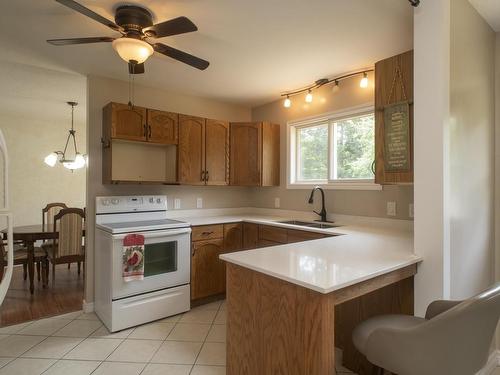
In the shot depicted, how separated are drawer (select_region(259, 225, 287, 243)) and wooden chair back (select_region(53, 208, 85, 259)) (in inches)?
83.0

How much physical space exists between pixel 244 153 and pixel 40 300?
9.29ft

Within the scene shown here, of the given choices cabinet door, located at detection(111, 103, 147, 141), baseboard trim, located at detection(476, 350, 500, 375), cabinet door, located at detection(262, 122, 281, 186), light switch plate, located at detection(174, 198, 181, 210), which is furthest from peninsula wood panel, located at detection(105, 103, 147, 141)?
baseboard trim, located at detection(476, 350, 500, 375)

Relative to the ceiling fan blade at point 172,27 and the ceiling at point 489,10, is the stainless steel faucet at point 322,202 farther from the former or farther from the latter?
the ceiling fan blade at point 172,27

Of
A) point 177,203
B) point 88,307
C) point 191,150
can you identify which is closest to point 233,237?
point 177,203

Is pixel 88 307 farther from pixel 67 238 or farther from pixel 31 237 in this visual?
pixel 31 237

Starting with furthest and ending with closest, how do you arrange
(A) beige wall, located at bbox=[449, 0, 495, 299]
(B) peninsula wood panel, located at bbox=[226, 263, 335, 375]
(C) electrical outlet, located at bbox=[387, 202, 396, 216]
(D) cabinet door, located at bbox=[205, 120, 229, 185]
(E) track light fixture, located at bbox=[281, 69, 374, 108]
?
(D) cabinet door, located at bbox=[205, 120, 229, 185] < (E) track light fixture, located at bbox=[281, 69, 374, 108] < (C) electrical outlet, located at bbox=[387, 202, 396, 216] < (A) beige wall, located at bbox=[449, 0, 495, 299] < (B) peninsula wood panel, located at bbox=[226, 263, 335, 375]

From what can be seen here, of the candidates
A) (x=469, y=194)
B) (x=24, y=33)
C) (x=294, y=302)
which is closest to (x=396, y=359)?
(x=294, y=302)

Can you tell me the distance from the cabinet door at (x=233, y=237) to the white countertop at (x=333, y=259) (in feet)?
4.38

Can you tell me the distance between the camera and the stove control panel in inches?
115

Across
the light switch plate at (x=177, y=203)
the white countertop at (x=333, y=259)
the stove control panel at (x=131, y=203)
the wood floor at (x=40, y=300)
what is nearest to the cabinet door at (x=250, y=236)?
the light switch plate at (x=177, y=203)

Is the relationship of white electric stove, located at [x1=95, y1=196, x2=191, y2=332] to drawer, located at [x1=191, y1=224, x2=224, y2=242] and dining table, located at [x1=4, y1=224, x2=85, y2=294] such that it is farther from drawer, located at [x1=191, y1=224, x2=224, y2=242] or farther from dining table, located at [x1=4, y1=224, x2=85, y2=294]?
dining table, located at [x1=4, y1=224, x2=85, y2=294]

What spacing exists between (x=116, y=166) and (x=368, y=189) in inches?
103

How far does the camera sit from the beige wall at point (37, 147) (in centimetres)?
420

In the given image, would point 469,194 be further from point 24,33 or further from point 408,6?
point 24,33
